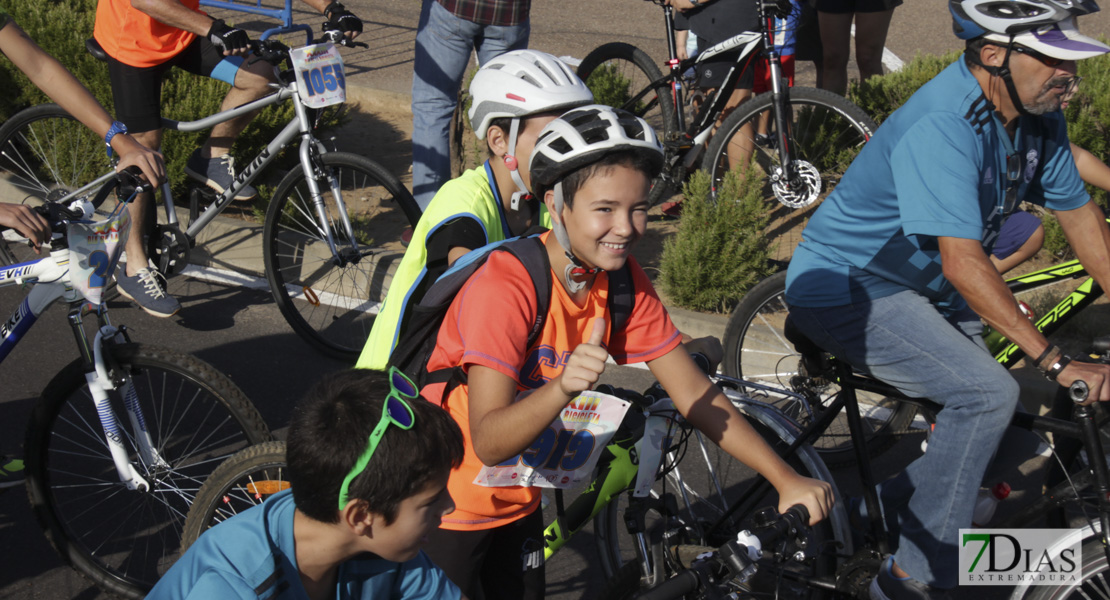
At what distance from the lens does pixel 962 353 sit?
9.76 ft

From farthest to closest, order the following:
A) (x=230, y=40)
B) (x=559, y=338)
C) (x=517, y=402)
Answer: (x=230, y=40), (x=559, y=338), (x=517, y=402)

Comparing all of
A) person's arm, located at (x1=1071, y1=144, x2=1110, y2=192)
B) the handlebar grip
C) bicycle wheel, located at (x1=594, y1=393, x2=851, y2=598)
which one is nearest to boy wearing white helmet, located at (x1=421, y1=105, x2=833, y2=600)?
the handlebar grip

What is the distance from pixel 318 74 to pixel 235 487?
2.51m

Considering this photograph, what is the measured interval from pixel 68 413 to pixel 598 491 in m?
1.89

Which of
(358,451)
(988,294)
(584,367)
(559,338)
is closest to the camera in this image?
(358,451)

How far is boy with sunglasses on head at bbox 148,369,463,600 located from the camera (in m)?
1.69

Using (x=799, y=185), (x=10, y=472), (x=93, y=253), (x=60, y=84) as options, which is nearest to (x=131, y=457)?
(x=10, y=472)

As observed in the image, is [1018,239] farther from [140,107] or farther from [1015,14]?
[140,107]

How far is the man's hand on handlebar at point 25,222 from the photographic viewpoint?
113 inches

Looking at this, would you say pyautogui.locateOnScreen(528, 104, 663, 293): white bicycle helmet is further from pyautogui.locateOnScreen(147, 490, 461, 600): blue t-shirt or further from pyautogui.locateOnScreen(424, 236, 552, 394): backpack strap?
pyautogui.locateOnScreen(147, 490, 461, 600): blue t-shirt

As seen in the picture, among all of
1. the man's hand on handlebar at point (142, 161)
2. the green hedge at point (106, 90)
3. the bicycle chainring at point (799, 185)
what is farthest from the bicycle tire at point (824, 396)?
the green hedge at point (106, 90)

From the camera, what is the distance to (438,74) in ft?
17.5

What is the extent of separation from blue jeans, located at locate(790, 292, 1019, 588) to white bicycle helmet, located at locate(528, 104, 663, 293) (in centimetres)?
122

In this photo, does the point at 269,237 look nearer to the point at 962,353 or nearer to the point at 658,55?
the point at 962,353
